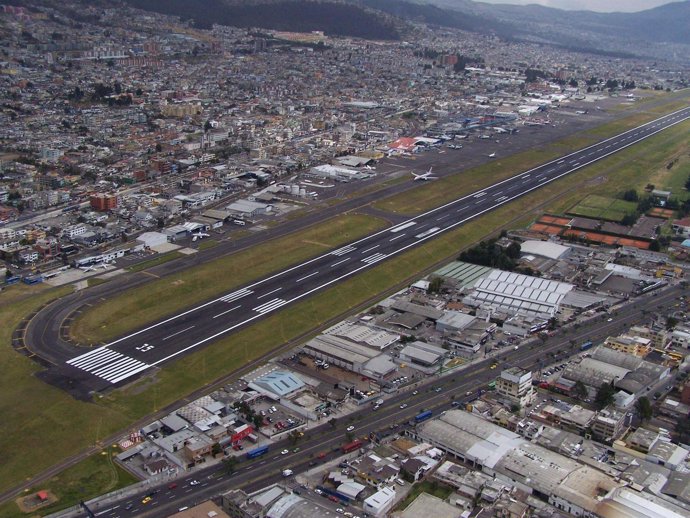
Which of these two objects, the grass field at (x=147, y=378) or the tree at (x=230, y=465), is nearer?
the tree at (x=230, y=465)

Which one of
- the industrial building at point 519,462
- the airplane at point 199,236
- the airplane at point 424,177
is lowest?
the industrial building at point 519,462

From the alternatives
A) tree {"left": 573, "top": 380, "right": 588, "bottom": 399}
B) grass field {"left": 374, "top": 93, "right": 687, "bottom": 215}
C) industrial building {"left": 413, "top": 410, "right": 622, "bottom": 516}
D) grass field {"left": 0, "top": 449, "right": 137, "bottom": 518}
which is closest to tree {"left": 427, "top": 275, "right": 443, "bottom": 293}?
tree {"left": 573, "top": 380, "right": 588, "bottom": 399}

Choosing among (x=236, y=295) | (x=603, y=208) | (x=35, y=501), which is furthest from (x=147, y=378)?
(x=603, y=208)

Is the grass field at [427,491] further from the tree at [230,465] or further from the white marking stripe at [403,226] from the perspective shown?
the white marking stripe at [403,226]

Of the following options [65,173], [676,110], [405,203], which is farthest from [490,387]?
[676,110]

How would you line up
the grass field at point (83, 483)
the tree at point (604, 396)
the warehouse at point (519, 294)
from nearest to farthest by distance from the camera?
the grass field at point (83, 483) → the tree at point (604, 396) → the warehouse at point (519, 294)

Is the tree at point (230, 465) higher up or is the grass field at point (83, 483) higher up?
the tree at point (230, 465)

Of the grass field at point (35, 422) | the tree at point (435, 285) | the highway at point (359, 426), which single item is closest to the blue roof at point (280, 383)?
the highway at point (359, 426)

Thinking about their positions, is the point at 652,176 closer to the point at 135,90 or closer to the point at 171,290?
the point at 171,290
